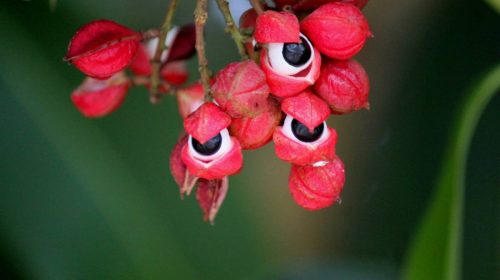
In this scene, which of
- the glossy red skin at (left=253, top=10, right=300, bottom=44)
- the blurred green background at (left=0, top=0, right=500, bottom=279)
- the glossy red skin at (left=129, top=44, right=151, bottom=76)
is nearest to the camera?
the glossy red skin at (left=253, top=10, right=300, bottom=44)

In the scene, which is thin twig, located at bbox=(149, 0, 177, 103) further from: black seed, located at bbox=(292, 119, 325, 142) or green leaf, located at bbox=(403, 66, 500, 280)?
green leaf, located at bbox=(403, 66, 500, 280)

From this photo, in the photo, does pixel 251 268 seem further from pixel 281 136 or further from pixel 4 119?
pixel 281 136

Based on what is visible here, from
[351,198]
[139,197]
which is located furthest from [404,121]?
[139,197]

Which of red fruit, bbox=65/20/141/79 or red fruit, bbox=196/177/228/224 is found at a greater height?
red fruit, bbox=65/20/141/79

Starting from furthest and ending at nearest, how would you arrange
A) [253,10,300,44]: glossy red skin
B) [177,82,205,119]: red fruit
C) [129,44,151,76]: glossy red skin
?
[129,44,151,76]: glossy red skin, [177,82,205,119]: red fruit, [253,10,300,44]: glossy red skin

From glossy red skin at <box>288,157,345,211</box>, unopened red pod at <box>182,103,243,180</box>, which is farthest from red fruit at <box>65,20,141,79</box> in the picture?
glossy red skin at <box>288,157,345,211</box>

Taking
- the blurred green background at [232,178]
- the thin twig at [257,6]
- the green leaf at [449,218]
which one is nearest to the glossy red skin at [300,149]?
the thin twig at [257,6]
